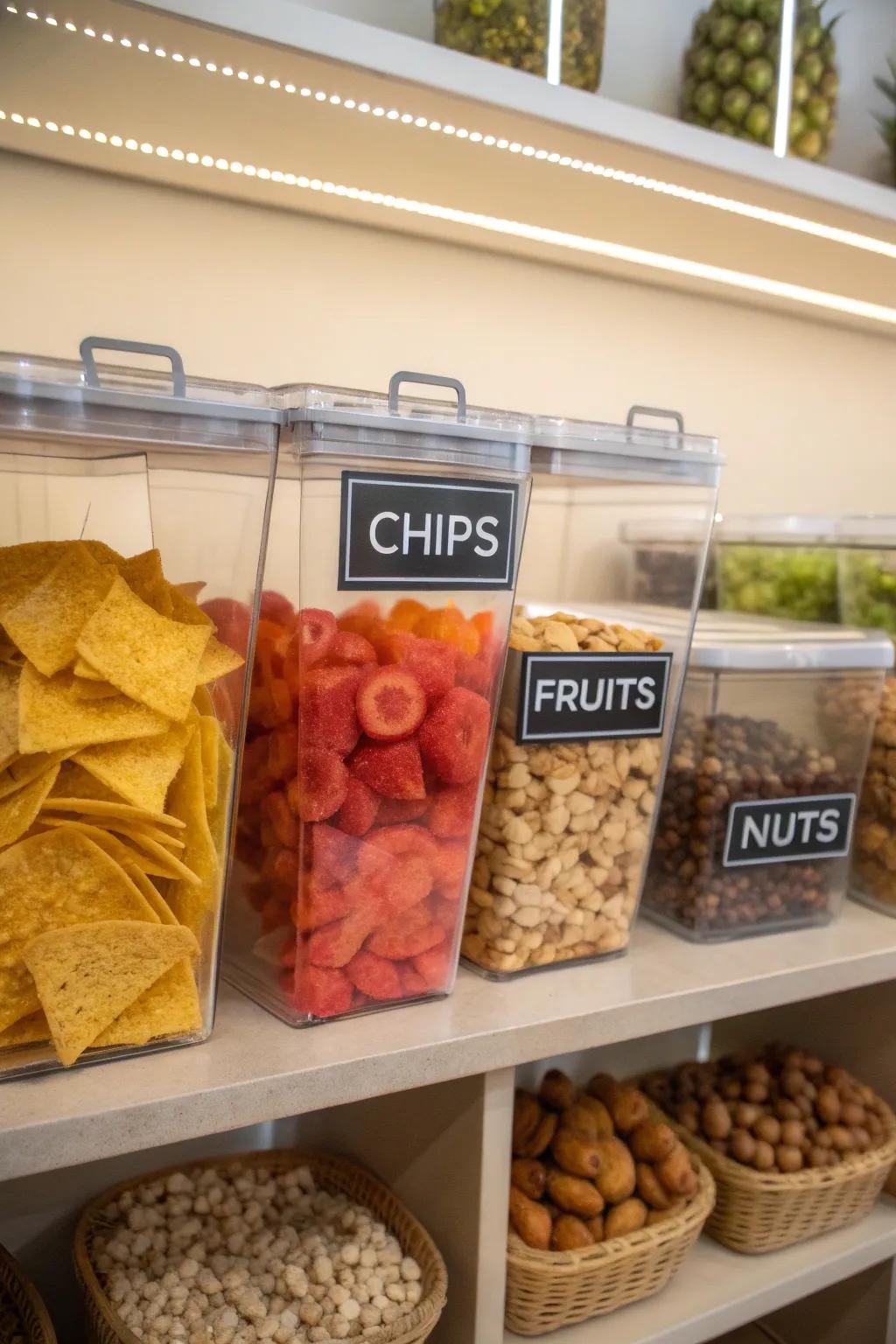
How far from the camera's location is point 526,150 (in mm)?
952

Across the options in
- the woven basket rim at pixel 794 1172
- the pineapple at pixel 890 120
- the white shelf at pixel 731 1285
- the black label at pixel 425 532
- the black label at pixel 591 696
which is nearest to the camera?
the black label at pixel 425 532

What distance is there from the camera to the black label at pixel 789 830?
3.22ft

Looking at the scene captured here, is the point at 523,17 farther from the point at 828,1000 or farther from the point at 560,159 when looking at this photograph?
the point at 828,1000

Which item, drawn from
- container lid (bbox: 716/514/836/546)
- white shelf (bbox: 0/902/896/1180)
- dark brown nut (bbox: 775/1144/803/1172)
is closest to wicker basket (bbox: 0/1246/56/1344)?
white shelf (bbox: 0/902/896/1180)

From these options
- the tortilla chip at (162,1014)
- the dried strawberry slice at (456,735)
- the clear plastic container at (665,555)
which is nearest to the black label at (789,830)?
the clear plastic container at (665,555)

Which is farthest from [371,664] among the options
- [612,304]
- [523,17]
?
[612,304]

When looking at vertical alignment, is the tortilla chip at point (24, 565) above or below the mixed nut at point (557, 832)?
above

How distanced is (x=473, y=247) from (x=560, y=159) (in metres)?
0.28

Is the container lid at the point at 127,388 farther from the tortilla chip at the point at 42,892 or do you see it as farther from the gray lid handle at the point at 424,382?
the tortilla chip at the point at 42,892

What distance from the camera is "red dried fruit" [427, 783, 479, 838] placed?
78cm

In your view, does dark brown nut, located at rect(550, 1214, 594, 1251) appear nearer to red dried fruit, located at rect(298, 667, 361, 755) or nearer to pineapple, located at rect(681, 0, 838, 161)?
red dried fruit, located at rect(298, 667, 361, 755)

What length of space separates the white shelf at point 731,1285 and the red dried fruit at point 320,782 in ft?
1.76

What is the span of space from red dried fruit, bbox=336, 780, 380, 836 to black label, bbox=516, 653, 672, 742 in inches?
6.0

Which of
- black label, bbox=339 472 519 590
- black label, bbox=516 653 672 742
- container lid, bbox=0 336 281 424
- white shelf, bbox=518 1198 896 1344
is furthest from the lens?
white shelf, bbox=518 1198 896 1344
